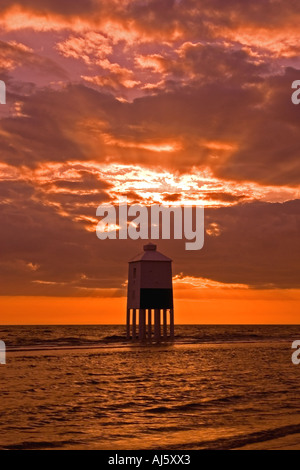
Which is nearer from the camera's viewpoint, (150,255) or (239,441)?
(239,441)

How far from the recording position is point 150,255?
158 ft

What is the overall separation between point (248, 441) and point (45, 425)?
5048 mm

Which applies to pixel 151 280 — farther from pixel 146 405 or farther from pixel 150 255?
pixel 146 405

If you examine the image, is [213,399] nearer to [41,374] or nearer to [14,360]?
[41,374]

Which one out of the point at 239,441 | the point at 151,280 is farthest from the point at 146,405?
the point at 151,280

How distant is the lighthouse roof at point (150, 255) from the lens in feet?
157

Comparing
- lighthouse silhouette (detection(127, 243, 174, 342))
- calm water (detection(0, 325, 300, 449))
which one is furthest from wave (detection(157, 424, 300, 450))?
lighthouse silhouette (detection(127, 243, 174, 342))

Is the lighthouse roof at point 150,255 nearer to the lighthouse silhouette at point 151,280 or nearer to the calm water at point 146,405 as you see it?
the lighthouse silhouette at point 151,280

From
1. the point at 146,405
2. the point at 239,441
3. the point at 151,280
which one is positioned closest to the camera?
the point at 239,441

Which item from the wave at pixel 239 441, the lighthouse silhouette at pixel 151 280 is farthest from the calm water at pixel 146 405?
the lighthouse silhouette at pixel 151 280

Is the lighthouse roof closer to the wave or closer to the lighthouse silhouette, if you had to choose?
the lighthouse silhouette

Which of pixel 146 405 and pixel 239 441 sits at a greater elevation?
pixel 146 405

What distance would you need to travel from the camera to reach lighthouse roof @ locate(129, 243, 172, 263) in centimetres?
4772
